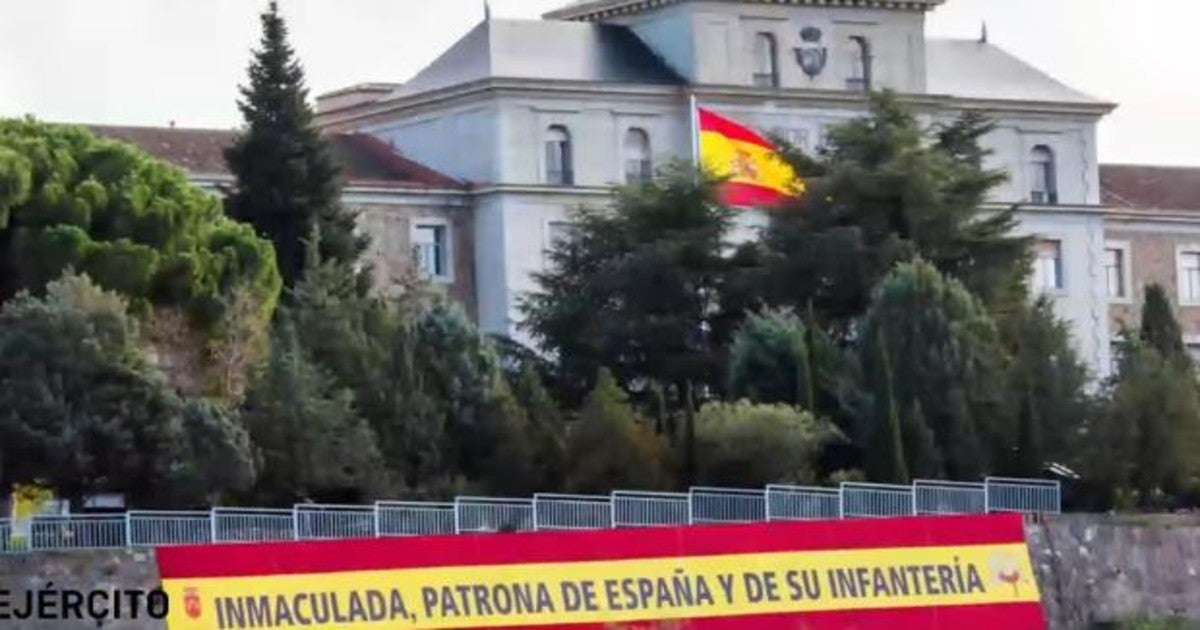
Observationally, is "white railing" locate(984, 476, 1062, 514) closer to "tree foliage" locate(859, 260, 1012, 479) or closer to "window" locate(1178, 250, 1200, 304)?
"tree foliage" locate(859, 260, 1012, 479)

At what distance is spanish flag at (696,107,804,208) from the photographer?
94.6 meters

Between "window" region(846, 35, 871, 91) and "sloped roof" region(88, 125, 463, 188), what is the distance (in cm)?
939

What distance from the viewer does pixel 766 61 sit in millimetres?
100938

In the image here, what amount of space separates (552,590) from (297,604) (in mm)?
3784

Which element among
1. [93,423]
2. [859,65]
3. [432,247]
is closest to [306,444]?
[93,423]

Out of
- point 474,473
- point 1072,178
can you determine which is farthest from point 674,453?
point 1072,178

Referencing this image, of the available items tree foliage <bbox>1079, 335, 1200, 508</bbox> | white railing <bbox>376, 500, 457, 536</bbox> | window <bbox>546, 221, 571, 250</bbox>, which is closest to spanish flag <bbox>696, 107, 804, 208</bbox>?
window <bbox>546, 221, 571, 250</bbox>

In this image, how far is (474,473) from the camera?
70.9 meters

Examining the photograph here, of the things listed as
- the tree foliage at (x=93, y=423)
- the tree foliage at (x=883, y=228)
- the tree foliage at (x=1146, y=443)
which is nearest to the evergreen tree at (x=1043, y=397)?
the tree foliage at (x=1146, y=443)

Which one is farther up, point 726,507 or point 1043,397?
point 1043,397

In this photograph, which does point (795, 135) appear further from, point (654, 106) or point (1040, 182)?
point (1040, 182)

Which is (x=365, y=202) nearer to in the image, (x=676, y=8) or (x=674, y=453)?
(x=676, y=8)

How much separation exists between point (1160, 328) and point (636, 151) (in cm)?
2023

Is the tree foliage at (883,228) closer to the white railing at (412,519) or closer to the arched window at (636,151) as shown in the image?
the arched window at (636,151)
